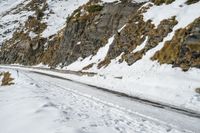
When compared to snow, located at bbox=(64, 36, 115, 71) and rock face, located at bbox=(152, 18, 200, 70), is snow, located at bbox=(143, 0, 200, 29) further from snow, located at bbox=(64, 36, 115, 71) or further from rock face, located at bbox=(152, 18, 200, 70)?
snow, located at bbox=(64, 36, 115, 71)

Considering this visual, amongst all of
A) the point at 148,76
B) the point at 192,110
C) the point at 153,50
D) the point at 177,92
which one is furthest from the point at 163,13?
the point at 192,110

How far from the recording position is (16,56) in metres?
90.3

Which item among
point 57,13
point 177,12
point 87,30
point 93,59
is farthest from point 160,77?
point 57,13

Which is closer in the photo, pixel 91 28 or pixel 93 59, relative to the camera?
pixel 93 59

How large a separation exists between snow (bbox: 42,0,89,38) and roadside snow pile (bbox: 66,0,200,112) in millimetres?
48888

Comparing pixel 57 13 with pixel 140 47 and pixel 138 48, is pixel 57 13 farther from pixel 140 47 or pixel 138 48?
pixel 140 47

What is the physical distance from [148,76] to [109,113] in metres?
12.0

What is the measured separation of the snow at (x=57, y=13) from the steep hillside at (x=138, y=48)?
42.4 ft

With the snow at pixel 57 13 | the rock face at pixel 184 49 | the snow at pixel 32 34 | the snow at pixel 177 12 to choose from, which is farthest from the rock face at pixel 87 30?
the rock face at pixel 184 49

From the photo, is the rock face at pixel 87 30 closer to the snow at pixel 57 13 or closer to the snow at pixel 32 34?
the snow at pixel 57 13

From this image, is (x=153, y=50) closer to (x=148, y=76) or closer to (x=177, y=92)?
(x=148, y=76)

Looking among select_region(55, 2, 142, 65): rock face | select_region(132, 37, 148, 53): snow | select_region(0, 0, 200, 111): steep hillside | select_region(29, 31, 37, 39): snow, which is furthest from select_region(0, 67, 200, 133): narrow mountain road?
select_region(29, 31, 37, 39): snow

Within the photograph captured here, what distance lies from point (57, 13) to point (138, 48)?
7357cm

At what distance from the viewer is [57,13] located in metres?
102
